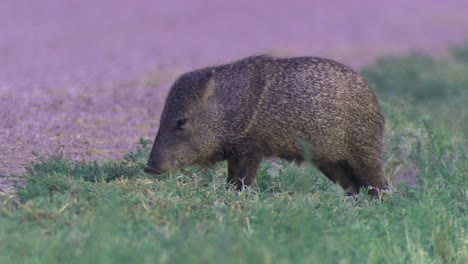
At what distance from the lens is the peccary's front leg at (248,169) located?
6.29 meters

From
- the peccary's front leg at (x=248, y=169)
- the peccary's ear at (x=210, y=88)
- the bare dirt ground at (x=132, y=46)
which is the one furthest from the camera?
the bare dirt ground at (x=132, y=46)

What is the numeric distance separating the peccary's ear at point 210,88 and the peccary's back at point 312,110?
28cm

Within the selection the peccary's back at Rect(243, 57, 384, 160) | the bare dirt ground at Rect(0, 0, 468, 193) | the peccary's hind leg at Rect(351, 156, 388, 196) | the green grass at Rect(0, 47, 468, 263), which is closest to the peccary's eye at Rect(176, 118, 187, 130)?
the green grass at Rect(0, 47, 468, 263)

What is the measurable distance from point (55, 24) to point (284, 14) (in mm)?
5046

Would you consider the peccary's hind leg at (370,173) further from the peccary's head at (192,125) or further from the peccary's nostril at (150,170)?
the peccary's nostril at (150,170)

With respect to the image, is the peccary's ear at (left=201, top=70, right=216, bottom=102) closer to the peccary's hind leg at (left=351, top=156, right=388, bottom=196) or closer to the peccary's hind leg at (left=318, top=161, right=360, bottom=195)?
the peccary's hind leg at (left=318, top=161, right=360, bottom=195)

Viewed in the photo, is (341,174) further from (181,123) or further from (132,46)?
(132,46)

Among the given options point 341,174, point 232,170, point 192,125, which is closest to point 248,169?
point 232,170

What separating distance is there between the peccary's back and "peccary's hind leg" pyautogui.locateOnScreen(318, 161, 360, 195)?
0.52 ft

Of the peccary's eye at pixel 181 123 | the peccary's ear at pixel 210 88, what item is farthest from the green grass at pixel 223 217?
the peccary's ear at pixel 210 88

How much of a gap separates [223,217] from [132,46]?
9.00m

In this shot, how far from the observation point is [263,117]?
6367 mm

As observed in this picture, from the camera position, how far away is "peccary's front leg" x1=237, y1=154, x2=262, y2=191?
20.6ft

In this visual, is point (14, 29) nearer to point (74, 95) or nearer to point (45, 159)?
point (74, 95)
